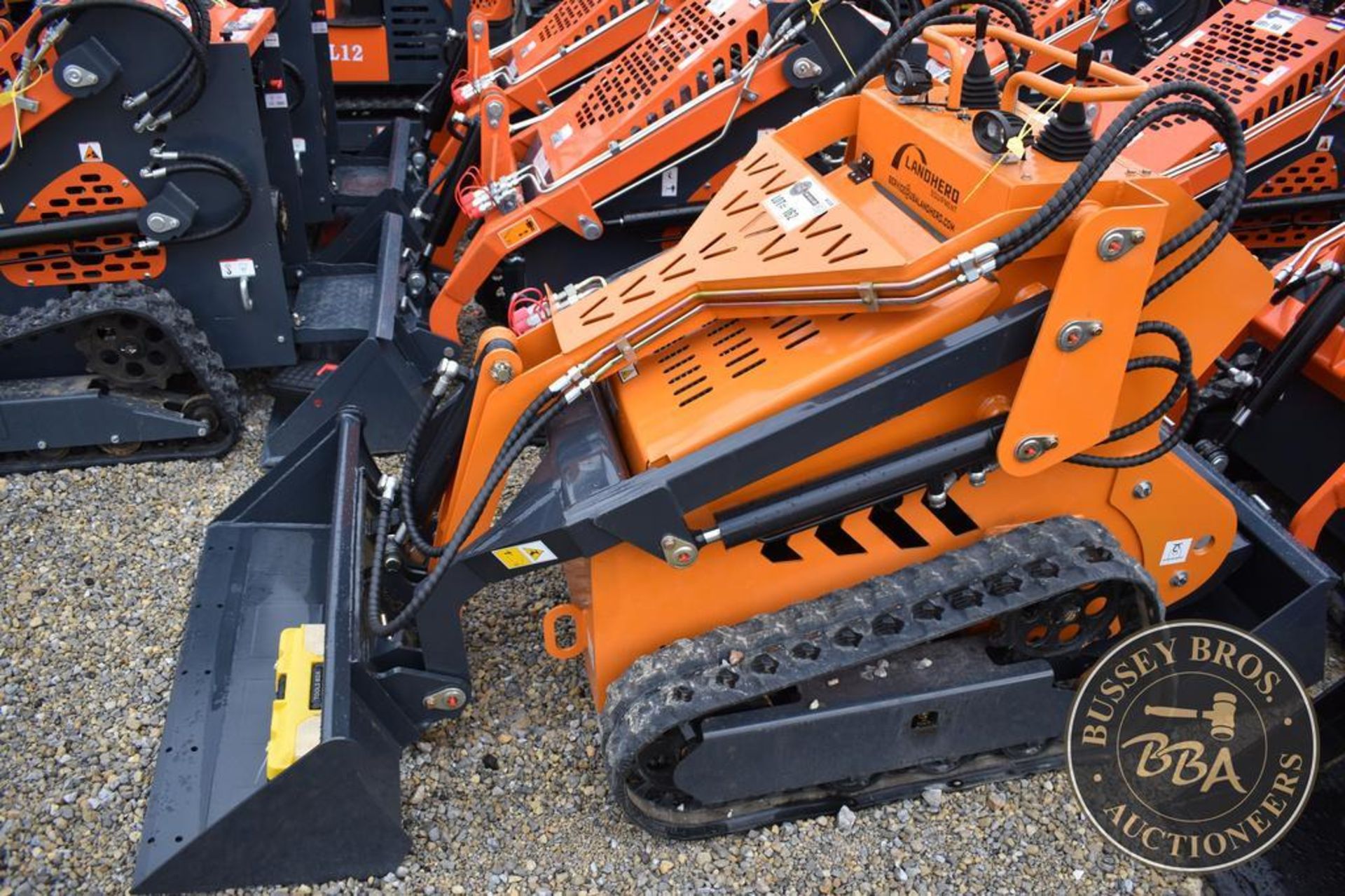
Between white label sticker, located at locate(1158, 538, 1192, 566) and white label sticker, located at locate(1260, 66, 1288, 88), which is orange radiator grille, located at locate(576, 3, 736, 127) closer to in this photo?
white label sticker, located at locate(1260, 66, 1288, 88)

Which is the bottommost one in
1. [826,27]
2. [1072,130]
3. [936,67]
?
[936,67]

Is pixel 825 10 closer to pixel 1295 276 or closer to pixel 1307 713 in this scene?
pixel 1295 276

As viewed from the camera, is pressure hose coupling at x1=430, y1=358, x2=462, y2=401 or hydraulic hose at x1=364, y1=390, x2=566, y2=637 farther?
pressure hose coupling at x1=430, y1=358, x2=462, y2=401

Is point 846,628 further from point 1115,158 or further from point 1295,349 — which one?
point 1295,349

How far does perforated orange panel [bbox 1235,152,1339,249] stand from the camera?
533 cm

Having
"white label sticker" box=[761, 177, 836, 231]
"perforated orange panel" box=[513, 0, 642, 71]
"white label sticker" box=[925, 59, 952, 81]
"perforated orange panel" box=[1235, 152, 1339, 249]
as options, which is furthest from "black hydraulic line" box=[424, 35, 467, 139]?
"perforated orange panel" box=[1235, 152, 1339, 249]

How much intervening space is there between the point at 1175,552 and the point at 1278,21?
12.1 feet

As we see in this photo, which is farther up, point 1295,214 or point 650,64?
point 650,64

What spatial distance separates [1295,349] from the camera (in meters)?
4.08

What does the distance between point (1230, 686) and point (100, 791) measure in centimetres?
290

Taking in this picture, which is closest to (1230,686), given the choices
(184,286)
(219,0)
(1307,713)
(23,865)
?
(1307,713)

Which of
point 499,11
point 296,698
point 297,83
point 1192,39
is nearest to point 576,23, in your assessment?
point 297,83

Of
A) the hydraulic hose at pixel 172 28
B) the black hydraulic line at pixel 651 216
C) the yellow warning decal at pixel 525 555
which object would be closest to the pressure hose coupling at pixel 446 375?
the yellow warning decal at pixel 525 555

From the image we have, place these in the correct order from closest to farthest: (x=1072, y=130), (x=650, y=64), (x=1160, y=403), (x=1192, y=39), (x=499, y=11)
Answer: (x=1072, y=130), (x=1160, y=403), (x=650, y=64), (x=1192, y=39), (x=499, y=11)
